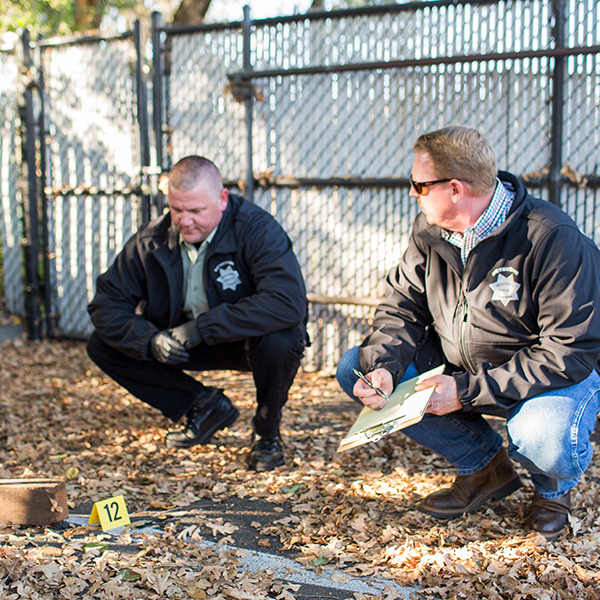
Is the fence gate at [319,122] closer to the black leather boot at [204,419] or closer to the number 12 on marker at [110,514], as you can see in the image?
the black leather boot at [204,419]

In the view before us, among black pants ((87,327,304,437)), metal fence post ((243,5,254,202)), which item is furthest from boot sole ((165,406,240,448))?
metal fence post ((243,5,254,202))

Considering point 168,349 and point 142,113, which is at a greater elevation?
point 142,113

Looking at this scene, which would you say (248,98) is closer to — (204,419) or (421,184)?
(204,419)

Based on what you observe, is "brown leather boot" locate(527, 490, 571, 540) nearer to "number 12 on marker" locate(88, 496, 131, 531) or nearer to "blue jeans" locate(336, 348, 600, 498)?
"blue jeans" locate(336, 348, 600, 498)

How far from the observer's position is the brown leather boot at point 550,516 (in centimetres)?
262

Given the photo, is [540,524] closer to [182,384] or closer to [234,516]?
[234,516]

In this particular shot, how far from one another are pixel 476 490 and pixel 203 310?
1.78 m

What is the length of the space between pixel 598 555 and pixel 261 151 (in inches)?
159

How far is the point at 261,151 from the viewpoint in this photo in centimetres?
545

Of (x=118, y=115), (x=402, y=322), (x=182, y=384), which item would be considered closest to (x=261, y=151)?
(x=118, y=115)

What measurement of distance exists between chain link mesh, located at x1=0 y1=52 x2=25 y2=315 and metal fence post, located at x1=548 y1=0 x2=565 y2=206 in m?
5.12

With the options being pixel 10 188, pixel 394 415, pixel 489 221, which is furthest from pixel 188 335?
pixel 10 188

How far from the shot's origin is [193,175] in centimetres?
350

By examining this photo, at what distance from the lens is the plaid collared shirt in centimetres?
271
